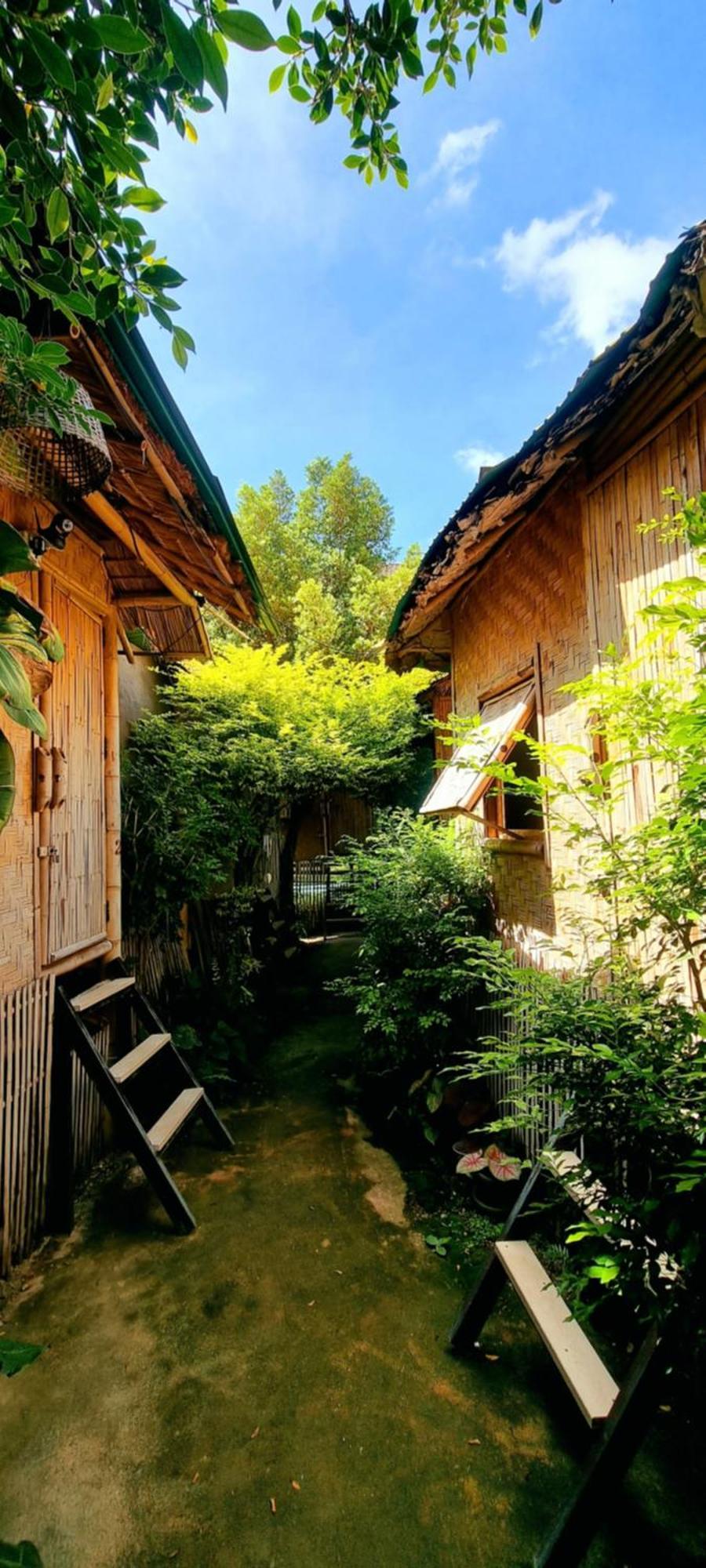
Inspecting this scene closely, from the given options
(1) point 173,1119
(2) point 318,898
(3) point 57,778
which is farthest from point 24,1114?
(2) point 318,898

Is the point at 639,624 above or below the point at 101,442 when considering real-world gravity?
below

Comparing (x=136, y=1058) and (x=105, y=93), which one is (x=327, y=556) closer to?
(x=136, y=1058)

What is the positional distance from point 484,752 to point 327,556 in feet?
47.1

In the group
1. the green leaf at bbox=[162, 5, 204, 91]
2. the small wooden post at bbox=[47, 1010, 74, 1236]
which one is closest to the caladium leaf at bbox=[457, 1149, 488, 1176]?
the small wooden post at bbox=[47, 1010, 74, 1236]

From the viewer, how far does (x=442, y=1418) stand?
2090mm

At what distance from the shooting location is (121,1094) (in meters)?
3.06

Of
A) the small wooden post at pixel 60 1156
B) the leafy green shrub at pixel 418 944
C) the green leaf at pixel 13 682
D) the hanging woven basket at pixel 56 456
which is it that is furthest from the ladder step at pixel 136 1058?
the hanging woven basket at pixel 56 456

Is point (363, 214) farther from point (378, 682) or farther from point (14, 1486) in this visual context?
point (14, 1486)

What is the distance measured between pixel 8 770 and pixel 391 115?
2.29 m

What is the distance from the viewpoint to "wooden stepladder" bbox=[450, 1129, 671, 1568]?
1.54 meters

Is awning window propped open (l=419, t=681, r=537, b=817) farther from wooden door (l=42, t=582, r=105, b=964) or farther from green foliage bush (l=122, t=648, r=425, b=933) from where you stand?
wooden door (l=42, t=582, r=105, b=964)

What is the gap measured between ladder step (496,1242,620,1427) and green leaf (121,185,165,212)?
10.2 feet

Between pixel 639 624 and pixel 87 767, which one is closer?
pixel 639 624

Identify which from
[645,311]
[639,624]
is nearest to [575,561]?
[639,624]
